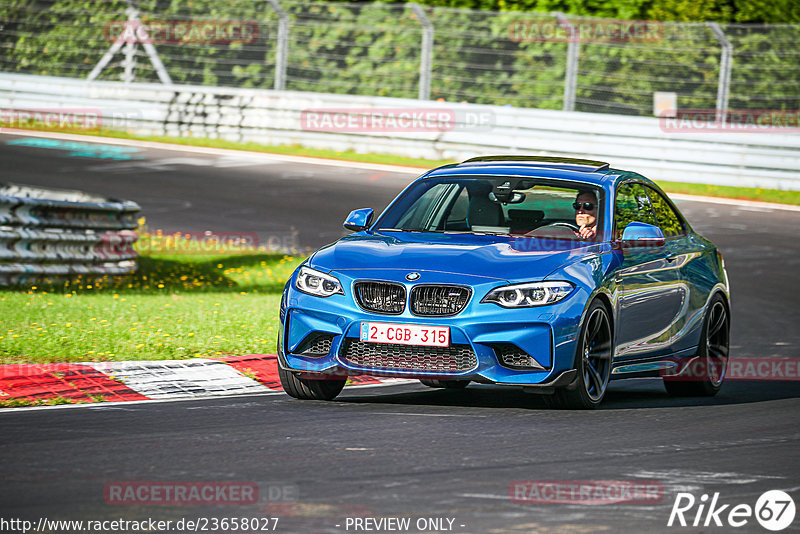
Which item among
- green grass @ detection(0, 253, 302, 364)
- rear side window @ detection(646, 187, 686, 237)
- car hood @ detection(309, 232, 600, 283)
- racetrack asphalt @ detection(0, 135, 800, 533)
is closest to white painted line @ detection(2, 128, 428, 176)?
green grass @ detection(0, 253, 302, 364)

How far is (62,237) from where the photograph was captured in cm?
1484

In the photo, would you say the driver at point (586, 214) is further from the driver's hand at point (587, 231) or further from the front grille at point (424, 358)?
the front grille at point (424, 358)

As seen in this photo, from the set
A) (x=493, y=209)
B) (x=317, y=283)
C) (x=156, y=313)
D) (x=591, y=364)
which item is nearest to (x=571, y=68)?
(x=156, y=313)

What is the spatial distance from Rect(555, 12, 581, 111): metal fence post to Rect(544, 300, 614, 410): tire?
16.2 metres

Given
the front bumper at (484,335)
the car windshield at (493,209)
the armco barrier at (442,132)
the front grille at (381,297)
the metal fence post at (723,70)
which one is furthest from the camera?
the metal fence post at (723,70)

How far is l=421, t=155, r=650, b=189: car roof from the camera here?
9844mm

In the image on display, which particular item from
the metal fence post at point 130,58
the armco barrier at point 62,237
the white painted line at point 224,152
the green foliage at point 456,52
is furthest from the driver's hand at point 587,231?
the metal fence post at point 130,58

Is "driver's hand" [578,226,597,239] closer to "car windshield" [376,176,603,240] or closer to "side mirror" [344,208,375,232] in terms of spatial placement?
"car windshield" [376,176,603,240]

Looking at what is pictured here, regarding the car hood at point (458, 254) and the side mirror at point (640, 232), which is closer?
the car hood at point (458, 254)

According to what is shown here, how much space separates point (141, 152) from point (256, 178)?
3565 mm

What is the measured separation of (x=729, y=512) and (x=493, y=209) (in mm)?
3944

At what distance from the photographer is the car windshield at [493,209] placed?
31.5 feet

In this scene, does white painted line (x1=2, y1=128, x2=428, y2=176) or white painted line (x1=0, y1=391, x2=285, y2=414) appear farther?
white painted line (x1=2, y1=128, x2=428, y2=176)

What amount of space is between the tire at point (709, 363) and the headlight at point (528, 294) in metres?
2.15
